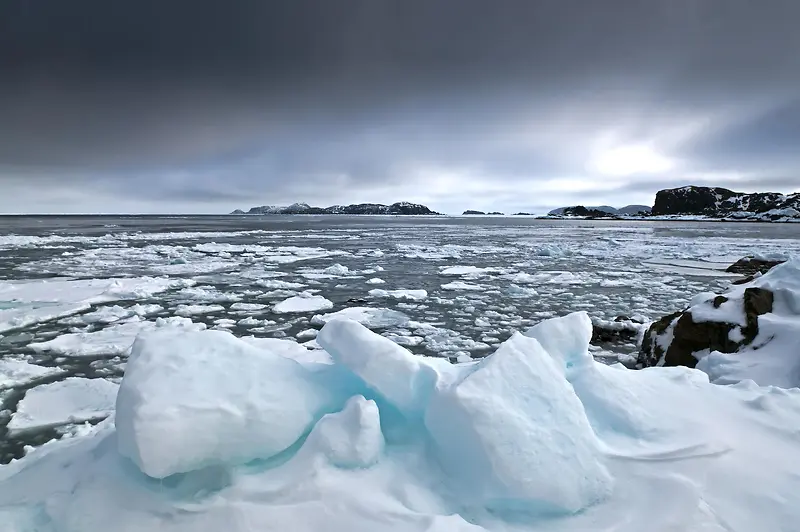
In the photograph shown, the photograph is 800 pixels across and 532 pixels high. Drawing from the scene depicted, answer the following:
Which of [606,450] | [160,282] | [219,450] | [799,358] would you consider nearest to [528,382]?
[606,450]

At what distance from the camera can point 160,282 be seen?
12133 mm

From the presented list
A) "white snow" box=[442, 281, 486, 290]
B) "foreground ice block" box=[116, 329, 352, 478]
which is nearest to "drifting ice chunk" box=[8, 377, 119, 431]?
"foreground ice block" box=[116, 329, 352, 478]

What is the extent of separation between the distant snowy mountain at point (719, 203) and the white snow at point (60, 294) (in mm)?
111737

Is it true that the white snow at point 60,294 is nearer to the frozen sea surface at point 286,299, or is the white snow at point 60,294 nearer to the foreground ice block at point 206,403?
the frozen sea surface at point 286,299

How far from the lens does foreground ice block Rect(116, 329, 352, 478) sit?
2.15 meters

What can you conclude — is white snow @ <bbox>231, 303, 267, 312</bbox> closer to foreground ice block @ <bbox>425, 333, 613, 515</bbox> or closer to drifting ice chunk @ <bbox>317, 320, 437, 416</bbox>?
drifting ice chunk @ <bbox>317, 320, 437, 416</bbox>

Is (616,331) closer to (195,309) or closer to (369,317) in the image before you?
(369,317)

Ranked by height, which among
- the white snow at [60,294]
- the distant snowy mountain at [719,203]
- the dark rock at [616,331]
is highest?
the distant snowy mountain at [719,203]

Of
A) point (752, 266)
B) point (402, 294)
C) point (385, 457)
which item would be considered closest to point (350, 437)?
point (385, 457)

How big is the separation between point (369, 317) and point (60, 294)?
7.31 m

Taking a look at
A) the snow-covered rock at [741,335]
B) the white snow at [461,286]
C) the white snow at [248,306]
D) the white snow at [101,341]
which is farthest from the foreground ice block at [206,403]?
the white snow at [461,286]

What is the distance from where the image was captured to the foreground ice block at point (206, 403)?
2.15 meters

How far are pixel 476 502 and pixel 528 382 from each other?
670 millimetres

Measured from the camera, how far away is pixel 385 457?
2.42 metres
